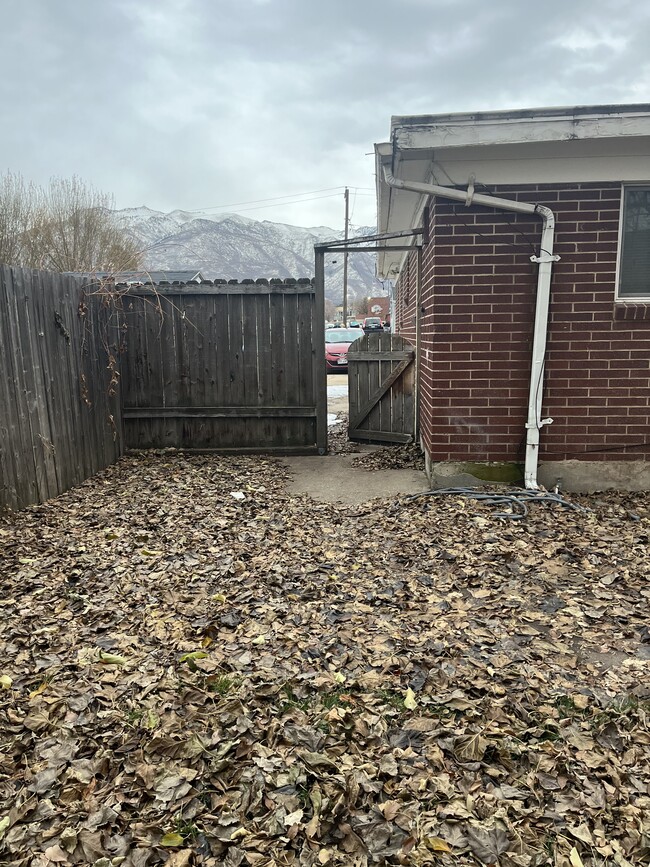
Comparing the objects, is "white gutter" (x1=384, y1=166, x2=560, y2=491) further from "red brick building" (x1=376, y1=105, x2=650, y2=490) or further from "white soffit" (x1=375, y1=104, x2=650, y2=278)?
"white soffit" (x1=375, y1=104, x2=650, y2=278)

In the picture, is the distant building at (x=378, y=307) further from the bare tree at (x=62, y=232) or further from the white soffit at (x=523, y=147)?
the white soffit at (x=523, y=147)

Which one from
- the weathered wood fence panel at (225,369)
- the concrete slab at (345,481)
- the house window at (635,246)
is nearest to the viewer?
the house window at (635,246)

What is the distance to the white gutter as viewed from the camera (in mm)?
5312

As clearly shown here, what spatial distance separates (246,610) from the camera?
3529 mm

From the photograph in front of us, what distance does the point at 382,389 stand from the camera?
27.9ft

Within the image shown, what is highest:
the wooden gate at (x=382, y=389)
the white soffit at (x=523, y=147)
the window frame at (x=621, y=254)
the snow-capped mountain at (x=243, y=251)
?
the snow-capped mountain at (x=243, y=251)

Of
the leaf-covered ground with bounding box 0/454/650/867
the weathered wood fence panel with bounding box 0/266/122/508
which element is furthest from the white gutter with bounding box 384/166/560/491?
the weathered wood fence panel with bounding box 0/266/122/508

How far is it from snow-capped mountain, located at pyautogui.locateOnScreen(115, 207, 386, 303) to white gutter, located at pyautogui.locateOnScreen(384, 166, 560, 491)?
11978 centimetres

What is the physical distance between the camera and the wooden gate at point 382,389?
8.27m

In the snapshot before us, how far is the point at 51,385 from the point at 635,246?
5.49 m

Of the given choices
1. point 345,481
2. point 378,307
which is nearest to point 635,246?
point 345,481

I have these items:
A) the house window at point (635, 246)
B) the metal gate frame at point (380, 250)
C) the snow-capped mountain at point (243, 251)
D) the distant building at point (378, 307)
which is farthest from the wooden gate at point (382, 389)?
the snow-capped mountain at point (243, 251)

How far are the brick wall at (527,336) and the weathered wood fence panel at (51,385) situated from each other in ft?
11.7

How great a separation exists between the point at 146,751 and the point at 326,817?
0.75 metres
